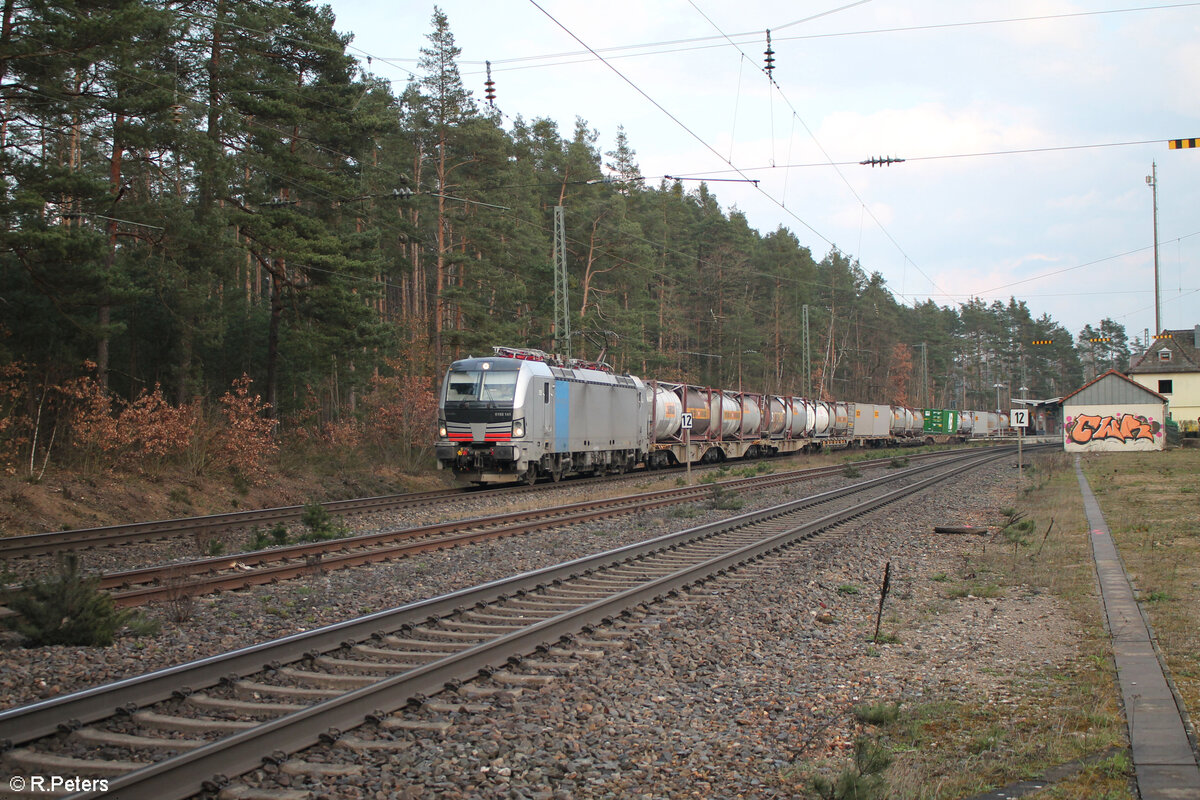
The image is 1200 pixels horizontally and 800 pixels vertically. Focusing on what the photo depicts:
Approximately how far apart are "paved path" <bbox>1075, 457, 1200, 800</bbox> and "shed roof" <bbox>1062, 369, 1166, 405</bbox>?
40544 mm

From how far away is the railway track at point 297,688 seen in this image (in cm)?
437

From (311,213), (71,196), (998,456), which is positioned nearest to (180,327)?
(311,213)

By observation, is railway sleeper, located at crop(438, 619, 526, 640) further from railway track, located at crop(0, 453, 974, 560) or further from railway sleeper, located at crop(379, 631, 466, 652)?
railway track, located at crop(0, 453, 974, 560)

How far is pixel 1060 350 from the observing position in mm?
126125

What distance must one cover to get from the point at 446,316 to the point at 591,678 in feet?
129

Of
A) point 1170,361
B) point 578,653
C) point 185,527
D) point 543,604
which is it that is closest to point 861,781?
point 578,653

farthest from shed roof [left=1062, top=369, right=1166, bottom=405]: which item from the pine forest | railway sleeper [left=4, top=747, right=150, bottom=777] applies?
railway sleeper [left=4, top=747, right=150, bottom=777]

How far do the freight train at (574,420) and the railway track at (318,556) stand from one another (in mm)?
4113

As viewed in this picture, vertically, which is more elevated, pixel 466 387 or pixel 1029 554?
pixel 466 387

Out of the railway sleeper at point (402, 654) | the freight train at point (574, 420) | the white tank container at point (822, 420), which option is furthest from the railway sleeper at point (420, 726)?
the white tank container at point (822, 420)

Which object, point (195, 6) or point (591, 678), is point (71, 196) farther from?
point (591, 678)

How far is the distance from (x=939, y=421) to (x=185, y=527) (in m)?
61.9

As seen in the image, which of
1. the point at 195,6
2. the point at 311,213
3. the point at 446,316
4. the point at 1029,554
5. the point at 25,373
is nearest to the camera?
the point at 1029,554

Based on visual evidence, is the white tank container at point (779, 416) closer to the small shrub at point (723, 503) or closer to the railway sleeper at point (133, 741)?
the small shrub at point (723, 503)
